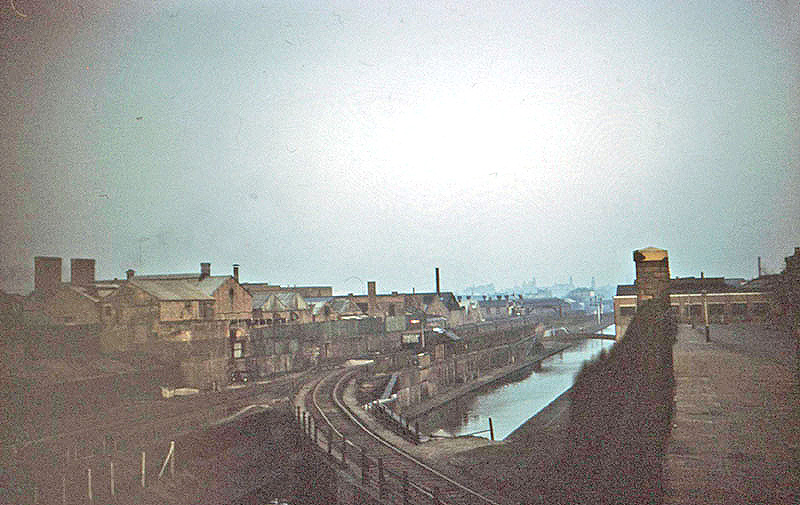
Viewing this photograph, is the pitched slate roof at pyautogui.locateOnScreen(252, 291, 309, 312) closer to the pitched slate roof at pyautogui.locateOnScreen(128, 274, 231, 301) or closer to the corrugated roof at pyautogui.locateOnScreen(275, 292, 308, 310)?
the corrugated roof at pyautogui.locateOnScreen(275, 292, 308, 310)

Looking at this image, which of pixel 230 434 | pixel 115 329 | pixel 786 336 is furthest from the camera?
pixel 115 329

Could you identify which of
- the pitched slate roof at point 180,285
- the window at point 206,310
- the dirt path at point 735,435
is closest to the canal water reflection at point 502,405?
the window at point 206,310

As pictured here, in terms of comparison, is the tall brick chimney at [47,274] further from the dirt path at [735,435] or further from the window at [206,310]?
the dirt path at [735,435]

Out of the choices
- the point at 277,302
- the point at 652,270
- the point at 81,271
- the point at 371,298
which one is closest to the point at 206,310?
the point at 81,271

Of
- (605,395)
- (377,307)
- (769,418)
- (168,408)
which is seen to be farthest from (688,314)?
(377,307)

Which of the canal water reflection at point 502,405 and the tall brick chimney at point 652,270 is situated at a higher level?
the tall brick chimney at point 652,270

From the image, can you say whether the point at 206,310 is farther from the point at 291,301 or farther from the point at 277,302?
the point at 291,301

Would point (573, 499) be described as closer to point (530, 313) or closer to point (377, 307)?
point (377, 307)
